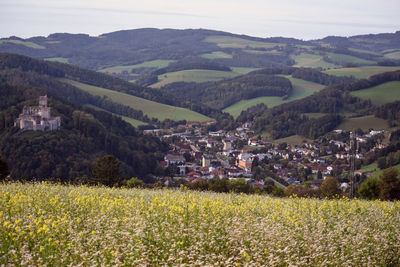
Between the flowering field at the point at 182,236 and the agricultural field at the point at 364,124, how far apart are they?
525 ft

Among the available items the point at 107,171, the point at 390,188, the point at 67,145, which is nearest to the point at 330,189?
the point at 390,188

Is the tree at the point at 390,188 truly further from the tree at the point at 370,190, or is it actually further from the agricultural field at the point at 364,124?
the agricultural field at the point at 364,124

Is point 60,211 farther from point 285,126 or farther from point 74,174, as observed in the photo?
point 285,126

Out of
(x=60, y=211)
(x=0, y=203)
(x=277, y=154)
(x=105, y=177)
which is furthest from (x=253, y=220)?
(x=277, y=154)

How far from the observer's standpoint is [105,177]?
137ft

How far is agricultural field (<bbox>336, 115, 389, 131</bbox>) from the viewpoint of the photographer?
164m

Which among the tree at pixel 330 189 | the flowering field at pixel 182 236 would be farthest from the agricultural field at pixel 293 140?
the flowering field at pixel 182 236

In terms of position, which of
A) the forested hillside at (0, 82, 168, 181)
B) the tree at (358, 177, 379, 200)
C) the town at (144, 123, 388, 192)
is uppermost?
the tree at (358, 177, 379, 200)

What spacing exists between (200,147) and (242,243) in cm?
15041

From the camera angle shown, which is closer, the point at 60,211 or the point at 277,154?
the point at 60,211

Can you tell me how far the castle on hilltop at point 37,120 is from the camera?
4085 inches

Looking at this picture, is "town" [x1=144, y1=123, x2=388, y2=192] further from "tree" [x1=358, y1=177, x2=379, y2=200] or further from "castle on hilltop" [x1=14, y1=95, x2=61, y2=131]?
"tree" [x1=358, y1=177, x2=379, y2=200]

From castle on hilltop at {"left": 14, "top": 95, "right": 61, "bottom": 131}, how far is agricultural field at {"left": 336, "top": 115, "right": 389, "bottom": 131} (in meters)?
112

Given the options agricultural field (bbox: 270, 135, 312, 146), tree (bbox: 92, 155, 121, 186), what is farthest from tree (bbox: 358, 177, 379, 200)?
agricultural field (bbox: 270, 135, 312, 146)
